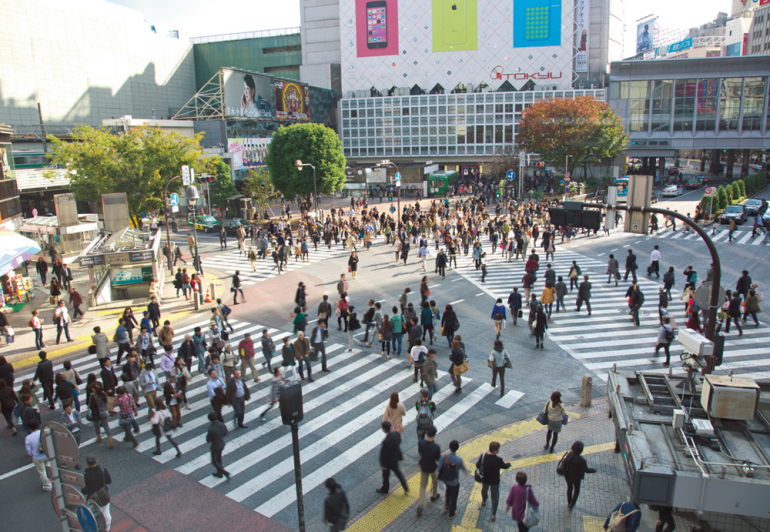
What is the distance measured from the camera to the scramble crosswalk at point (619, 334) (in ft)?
50.6

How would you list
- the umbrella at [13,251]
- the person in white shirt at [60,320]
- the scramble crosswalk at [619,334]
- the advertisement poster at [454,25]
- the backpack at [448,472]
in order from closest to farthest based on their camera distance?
1. the backpack at [448,472]
2. the scramble crosswalk at [619,334]
3. the person in white shirt at [60,320]
4. the umbrella at [13,251]
5. the advertisement poster at [454,25]

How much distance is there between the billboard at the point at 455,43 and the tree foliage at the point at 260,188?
3672 cm

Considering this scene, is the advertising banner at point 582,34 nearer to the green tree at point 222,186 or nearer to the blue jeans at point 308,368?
the green tree at point 222,186

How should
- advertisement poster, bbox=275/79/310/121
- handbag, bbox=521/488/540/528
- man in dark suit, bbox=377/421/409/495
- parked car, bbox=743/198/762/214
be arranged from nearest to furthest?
handbag, bbox=521/488/540/528 → man in dark suit, bbox=377/421/409/495 → parked car, bbox=743/198/762/214 → advertisement poster, bbox=275/79/310/121

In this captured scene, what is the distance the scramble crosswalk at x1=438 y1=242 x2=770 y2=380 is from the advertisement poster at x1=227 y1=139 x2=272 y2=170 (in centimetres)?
4284

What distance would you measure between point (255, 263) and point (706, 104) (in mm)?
66313

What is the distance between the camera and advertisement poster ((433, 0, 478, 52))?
8194cm

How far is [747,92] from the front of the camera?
68.4m

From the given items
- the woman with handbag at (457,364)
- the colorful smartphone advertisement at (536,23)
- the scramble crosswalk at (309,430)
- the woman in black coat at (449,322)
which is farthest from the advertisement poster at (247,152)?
the woman with handbag at (457,364)

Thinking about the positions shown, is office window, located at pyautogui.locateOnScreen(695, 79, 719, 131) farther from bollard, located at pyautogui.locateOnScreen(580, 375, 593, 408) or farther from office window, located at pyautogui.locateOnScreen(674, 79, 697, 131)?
bollard, located at pyautogui.locateOnScreen(580, 375, 593, 408)

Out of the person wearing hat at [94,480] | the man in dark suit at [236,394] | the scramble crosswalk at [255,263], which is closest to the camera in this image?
the person wearing hat at [94,480]

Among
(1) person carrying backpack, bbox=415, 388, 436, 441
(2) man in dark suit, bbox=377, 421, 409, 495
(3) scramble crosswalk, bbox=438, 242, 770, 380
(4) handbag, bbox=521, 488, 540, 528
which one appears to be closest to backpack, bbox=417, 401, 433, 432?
(1) person carrying backpack, bbox=415, 388, 436, 441

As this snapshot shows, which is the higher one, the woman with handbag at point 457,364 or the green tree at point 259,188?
the green tree at point 259,188

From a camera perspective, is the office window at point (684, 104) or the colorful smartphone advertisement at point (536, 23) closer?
the office window at point (684, 104)
